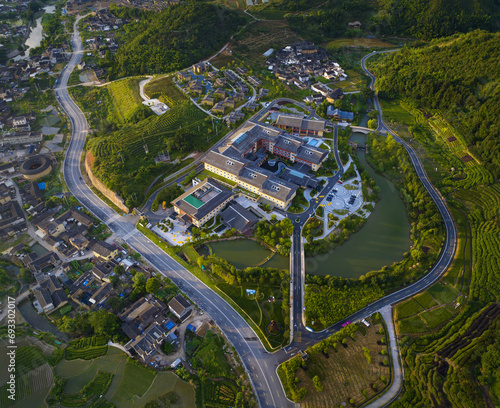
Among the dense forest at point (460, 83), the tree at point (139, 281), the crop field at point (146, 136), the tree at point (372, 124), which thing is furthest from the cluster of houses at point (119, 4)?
the tree at point (139, 281)

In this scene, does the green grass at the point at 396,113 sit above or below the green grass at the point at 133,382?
above

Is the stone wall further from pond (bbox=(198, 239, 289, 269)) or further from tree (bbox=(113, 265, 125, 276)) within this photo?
pond (bbox=(198, 239, 289, 269))

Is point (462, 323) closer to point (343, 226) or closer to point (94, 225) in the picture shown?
point (343, 226)

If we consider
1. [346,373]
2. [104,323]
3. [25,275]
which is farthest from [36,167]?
[346,373]

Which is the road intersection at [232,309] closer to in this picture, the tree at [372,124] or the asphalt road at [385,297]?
the asphalt road at [385,297]

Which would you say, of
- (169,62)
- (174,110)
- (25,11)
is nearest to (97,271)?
(174,110)

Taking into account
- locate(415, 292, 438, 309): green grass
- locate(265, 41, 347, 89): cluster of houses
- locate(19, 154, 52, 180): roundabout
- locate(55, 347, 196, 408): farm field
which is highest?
locate(265, 41, 347, 89): cluster of houses

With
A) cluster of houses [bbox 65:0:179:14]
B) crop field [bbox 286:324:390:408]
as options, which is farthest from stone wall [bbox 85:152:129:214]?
cluster of houses [bbox 65:0:179:14]
